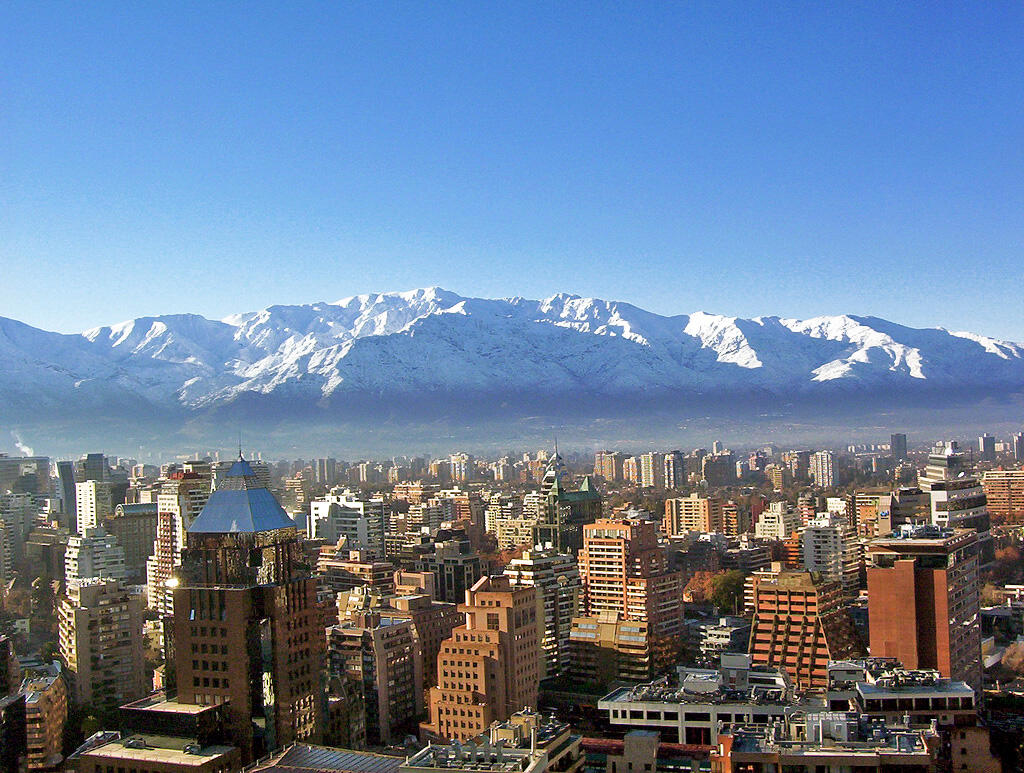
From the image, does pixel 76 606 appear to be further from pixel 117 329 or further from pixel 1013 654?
pixel 117 329

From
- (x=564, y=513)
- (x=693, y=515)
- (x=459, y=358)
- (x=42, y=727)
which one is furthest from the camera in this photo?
(x=459, y=358)

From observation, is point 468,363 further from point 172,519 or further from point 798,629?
point 798,629

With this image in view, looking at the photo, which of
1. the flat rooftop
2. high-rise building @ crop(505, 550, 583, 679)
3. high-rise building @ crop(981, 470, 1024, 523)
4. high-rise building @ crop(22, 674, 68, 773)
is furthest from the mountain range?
the flat rooftop

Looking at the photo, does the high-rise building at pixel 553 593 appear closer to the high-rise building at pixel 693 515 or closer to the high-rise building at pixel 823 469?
the high-rise building at pixel 693 515

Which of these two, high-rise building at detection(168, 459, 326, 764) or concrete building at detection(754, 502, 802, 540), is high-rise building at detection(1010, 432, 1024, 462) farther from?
high-rise building at detection(168, 459, 326, 764)

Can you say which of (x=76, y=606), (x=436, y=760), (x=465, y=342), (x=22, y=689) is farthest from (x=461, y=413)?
(x=436, y=760)

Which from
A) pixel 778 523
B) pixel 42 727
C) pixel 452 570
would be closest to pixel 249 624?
pixel 42 727
